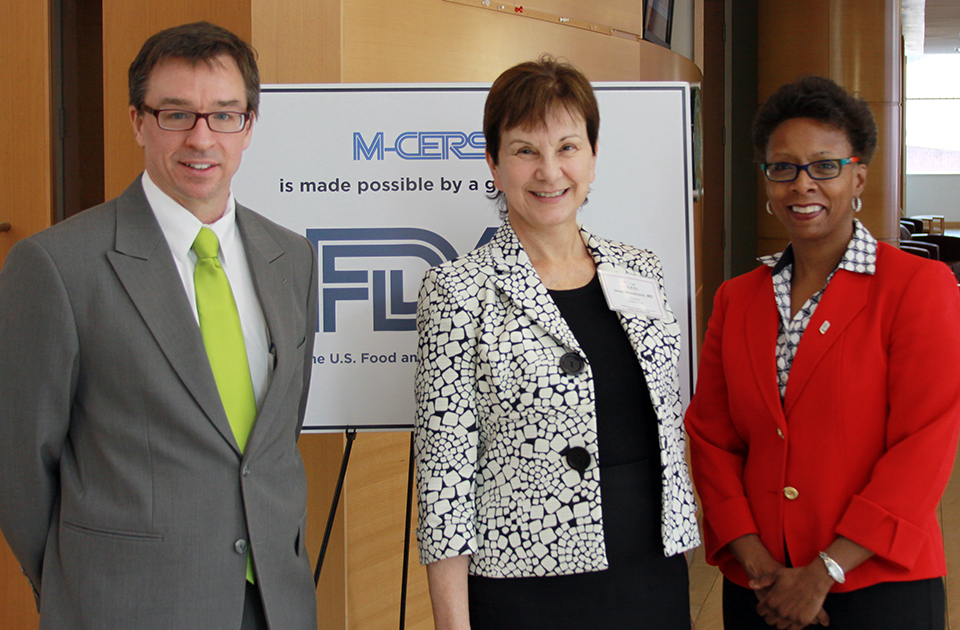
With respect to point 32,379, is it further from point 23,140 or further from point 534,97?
point 23,140

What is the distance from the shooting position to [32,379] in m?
1.32

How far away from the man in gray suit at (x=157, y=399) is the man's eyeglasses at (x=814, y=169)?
→ 1.11 m

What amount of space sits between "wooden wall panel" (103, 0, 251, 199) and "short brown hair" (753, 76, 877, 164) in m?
1.96

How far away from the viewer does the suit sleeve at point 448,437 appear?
1.42 m

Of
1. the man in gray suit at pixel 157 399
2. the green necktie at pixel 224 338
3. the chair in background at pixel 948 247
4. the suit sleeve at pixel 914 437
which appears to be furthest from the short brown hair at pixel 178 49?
the chair in background at pixel 948 247

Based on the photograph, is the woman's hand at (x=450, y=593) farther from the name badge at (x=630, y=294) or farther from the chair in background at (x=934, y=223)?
the chair in background at (x=934, y=223)

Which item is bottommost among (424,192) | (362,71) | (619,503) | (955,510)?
(955,510)

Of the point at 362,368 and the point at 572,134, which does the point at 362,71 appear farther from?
the point at 572,134

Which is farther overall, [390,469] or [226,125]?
[390,469]

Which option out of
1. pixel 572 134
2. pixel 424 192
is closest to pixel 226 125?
pixel 572 134

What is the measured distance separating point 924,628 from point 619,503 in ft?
2.10

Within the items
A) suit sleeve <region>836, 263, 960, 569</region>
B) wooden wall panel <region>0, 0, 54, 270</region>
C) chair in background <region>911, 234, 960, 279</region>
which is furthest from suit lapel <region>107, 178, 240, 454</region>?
chair in background <region>911, 234, 960, 279</region>

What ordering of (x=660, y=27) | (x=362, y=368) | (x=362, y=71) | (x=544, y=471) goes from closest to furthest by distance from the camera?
(x=544, y=471), (x=362, y=368), (x=362, y=71), (x=660, y=27)

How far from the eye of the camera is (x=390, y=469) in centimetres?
287
